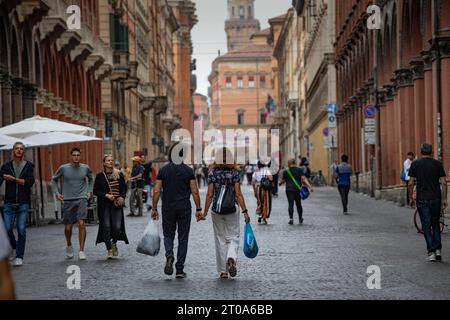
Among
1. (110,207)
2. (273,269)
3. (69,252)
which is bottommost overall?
(273,269)

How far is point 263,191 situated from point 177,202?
1341cm

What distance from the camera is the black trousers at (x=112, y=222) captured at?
57.7ft

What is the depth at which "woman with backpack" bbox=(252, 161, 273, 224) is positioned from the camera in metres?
27.1

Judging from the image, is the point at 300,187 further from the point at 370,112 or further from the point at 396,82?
the point at 370,112

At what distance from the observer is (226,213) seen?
47.8 ft

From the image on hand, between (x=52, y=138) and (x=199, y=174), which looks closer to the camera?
(x=52, y=138)

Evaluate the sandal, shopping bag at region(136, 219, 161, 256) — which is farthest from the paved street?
shopping bag at region(136, 219, 161, 256)

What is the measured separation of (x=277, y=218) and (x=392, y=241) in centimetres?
959

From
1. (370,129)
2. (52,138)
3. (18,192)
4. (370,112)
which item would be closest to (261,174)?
(52,138)

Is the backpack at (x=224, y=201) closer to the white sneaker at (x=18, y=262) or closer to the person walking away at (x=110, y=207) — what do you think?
the person walking away at (x=110, y=207)

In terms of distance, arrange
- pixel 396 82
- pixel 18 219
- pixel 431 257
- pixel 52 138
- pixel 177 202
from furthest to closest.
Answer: pixel 396 82 < pixel 52 138 < pixel 18 219 < pixel 431 257 < pixel 177 202

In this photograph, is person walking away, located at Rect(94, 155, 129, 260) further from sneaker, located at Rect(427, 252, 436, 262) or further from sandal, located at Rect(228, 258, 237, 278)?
sneaker, located at Rect(427, 252, 436, 262)

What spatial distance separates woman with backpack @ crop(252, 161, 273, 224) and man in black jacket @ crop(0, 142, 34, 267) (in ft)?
32.7

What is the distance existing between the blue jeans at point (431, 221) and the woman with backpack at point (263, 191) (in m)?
10.1
